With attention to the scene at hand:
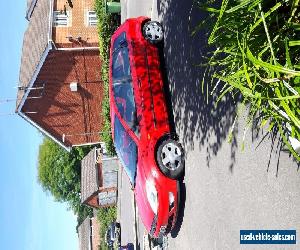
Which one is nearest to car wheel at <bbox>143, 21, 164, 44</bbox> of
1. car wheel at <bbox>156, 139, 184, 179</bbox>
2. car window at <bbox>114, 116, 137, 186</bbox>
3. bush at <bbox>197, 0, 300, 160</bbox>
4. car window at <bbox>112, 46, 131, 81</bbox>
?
car window at <bbox>112, 46, 131, 81</bbox>

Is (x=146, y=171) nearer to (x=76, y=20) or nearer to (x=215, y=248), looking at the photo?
(x=215, y=248)

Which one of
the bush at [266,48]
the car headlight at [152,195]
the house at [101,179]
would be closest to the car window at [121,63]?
the car headlight at [152,195]

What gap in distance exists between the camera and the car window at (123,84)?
1109cm

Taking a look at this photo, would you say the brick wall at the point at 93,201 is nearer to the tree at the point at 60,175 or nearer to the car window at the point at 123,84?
the car window at the point at 123,84

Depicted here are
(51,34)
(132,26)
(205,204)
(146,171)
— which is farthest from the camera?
(51,34)

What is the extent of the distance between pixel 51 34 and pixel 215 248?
55.6 feet

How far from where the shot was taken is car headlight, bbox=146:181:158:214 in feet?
34.0

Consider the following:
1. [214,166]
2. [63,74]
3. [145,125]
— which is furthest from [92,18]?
[214,166]

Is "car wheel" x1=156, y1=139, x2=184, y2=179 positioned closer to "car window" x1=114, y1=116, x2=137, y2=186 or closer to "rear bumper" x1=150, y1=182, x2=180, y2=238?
"rear bumper" x1=150, y1=182, x2=180, y2=238

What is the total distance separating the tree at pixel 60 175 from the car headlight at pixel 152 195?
38.7 metres

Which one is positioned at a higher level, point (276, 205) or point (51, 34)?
point (51, 34)

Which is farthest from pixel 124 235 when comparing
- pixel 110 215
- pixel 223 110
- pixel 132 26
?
pixel 223 110

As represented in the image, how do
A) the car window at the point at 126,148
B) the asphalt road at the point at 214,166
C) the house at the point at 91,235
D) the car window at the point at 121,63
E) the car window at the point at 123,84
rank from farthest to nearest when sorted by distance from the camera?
the house at the point at 91,235 → the car window at the point at 121,63 → the car window at the point at 126,148 → the car window at the point at 123,84 → the asphalt road at the point at 214,166

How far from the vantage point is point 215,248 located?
29.2ft
